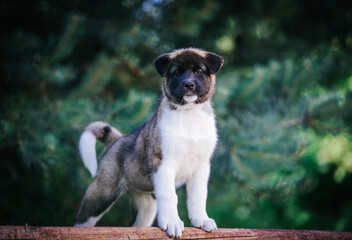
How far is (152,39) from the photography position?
693 centimetres

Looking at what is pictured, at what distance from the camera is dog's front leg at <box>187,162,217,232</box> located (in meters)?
3.36

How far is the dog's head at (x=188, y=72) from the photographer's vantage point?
348 centimetres

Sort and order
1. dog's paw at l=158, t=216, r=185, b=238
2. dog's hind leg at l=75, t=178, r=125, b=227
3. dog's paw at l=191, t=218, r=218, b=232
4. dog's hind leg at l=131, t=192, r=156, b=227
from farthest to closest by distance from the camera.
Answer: dog's hind leg at l=131, t=192, r=156, b=227 < dog's hind leg at l=75, t=178, r=125, b=227 < dog's paw at l=191, t=218, r=218, b=232 < dog's paw at l=158, t=216, r=185, b=238

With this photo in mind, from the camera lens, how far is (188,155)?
347 centimetres

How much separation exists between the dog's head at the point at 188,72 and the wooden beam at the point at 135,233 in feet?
3.78

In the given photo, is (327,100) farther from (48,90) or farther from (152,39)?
(48,90)

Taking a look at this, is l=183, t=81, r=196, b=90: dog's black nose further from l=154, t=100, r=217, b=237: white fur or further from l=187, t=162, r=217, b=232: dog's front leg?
l=187, t=162, r=217, b=232: dog's front leg

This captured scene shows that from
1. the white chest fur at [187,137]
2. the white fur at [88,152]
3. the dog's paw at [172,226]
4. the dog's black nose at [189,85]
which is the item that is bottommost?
the dog's paw at [172,226]

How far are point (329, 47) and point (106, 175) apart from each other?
5604 millimetres

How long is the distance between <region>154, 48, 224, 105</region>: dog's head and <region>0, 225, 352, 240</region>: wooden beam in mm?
1152

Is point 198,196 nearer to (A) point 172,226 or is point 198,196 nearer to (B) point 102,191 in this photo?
(A) point 172,226

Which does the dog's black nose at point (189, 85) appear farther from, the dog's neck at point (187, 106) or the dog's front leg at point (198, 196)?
the dog's front leg at point (198, 196)

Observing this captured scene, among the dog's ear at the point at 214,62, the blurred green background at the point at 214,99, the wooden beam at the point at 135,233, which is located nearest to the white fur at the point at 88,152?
the blurred green background at the point at 214,99

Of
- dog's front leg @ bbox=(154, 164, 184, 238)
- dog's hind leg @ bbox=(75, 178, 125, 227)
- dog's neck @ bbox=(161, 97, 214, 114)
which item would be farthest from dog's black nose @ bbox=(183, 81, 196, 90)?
dog's hind leg @ bbox=(75, 178, 125, 227)
